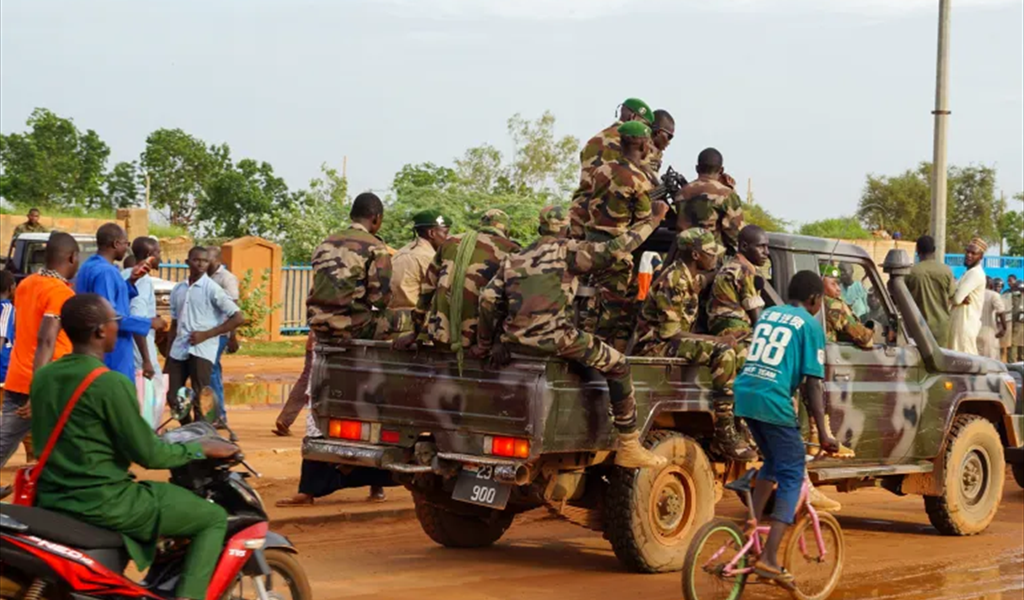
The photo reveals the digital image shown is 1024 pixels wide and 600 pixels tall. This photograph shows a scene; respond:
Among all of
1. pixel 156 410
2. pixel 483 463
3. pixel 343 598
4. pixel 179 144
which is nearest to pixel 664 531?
pixel 483 463

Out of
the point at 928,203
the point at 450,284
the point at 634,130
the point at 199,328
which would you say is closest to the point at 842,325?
the point at 634,130

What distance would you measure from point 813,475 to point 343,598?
324 cm

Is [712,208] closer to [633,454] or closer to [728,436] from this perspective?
[728,436]

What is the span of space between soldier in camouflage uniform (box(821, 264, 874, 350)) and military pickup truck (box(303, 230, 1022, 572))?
77 mm

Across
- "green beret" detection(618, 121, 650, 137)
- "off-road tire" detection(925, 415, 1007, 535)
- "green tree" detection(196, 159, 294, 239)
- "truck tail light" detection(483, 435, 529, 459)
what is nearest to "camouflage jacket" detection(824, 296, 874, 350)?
"off-road tire" detection(925, 415, 1007, 535)

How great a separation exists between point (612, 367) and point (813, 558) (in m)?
1.45

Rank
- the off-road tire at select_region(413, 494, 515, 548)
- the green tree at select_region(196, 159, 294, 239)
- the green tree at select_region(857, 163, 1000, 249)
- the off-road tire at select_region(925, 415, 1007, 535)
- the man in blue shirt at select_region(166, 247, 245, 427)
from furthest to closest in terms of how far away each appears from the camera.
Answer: the green tree at select_region(857, 163, 1000, 249)
the green tree at select_region(196, 159, 294, 239)
the man in blue shirt at select_region(166, 247, 245, 427)
the off-road tire at select_region(925, 415, 1007, 535)
the off-road tire at select_region(413, 494, 515, 548)

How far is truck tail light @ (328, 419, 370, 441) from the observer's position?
8.40 metres

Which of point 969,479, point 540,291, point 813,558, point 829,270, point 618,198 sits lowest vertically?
point 813,558

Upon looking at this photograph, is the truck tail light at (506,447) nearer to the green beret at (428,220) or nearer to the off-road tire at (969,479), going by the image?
the green beret at (428,220)

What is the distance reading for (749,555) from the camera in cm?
727

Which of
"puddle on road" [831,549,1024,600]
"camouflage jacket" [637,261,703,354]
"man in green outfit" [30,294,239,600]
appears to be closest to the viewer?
"man in green outfit" [30,294,239,600]

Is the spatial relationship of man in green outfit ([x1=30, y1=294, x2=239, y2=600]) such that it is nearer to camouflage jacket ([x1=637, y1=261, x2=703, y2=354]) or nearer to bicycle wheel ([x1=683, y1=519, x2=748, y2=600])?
bicycle wheel ([x1=683, y1=519, x2=748, y2=600])

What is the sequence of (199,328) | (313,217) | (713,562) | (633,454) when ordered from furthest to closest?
(313,217) < (199,328) < (633,454) < (713,562)
